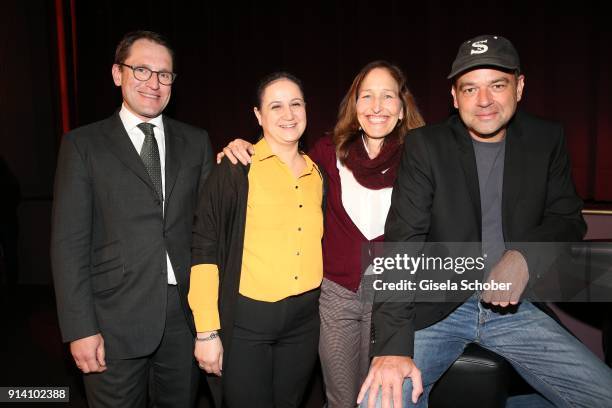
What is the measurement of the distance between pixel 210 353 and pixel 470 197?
3.62 feet

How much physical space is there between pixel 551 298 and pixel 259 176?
188cm

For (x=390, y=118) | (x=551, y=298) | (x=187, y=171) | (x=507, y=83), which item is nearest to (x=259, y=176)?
(x=187, y=171)

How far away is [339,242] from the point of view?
6.62 ft

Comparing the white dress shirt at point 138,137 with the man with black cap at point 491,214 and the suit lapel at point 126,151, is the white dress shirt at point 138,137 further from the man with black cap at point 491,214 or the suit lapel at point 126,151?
the man with black cap at point 491,214

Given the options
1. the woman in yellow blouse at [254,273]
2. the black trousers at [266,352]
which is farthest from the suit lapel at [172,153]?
the black trousers at [266,352]

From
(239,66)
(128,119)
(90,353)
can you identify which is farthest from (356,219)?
(239,66)

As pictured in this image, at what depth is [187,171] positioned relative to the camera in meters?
1.89

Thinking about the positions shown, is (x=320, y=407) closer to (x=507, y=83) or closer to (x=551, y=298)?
(x=551, y=298)

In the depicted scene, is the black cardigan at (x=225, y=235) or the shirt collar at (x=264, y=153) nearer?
the black cardigan at (x=225, y=235)

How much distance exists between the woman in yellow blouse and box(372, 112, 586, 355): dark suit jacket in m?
0.42

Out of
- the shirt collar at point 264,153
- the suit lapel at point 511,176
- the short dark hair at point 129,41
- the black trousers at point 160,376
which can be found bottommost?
the black trousers at point 160,376

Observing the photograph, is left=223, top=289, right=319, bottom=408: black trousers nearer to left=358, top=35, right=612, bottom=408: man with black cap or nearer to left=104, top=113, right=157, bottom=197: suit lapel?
Result: left=358, top=35, right=612, bottom=408: man with black cap

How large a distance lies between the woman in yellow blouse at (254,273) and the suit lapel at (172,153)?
0.15 meters

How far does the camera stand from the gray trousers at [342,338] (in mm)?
1988
